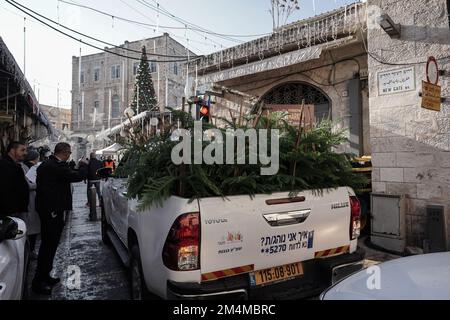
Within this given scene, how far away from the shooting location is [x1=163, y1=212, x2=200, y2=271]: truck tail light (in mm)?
2213

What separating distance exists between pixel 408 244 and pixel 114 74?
39591mm

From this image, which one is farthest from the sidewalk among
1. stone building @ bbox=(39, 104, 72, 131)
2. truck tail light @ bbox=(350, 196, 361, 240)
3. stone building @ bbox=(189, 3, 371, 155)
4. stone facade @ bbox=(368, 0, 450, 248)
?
stone building @ bbox=(39, 104, 72, 131)

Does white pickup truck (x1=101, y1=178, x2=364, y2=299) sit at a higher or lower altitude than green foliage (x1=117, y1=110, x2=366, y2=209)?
lower

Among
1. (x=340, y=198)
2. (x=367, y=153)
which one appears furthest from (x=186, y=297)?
(x=367, y=153)

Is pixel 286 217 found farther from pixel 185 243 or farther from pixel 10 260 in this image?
pixel 10 260

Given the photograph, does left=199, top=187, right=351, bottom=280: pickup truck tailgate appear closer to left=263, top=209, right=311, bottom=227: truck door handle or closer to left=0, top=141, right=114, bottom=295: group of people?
left=263, top=209, right=311, bottom=227: truck door handle

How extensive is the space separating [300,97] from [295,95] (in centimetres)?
18

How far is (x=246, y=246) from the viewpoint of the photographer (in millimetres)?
2377

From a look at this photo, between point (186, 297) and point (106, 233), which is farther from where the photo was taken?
point (106, 233)

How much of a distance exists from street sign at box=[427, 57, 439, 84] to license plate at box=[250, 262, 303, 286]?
418 cm

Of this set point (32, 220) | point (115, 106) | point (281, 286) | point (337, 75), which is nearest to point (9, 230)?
Answer: point (281, 286)

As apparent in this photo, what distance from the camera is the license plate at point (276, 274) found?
7.94 feet
